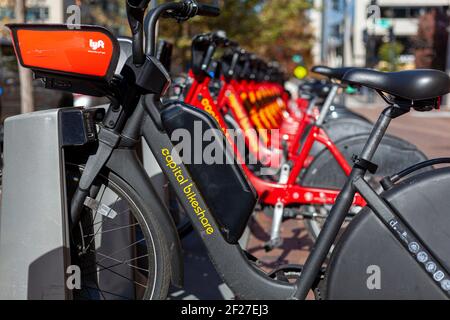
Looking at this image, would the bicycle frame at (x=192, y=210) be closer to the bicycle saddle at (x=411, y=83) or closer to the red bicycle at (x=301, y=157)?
the bicycle saddle at (x=411, y=83)

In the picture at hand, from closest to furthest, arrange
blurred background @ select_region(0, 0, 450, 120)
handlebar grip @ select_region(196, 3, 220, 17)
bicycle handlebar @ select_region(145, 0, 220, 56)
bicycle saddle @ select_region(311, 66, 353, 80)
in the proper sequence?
bicycle handlebar @ select_region(145, 0, 220, 56) < handlebar grip @ select_region(196, 3, 220, 17) < bicycle saddle @ select_region(311, 66, 353, 80) < blurred background @ select_region(0, 0, 450, 120)

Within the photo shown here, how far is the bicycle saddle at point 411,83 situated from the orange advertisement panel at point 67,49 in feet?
3.17

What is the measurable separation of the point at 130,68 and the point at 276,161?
10.3ft

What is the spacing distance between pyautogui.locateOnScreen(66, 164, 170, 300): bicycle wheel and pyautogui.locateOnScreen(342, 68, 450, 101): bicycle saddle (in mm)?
1025

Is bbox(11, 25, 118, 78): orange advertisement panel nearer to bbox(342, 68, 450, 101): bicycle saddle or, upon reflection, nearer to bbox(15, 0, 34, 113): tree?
bbox(342, 68, 450, 101): bicycle saddle

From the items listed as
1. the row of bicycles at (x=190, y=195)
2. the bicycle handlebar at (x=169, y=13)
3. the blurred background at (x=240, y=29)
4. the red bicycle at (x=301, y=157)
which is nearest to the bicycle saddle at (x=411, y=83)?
the row of bicycles at (x=190, y=195)

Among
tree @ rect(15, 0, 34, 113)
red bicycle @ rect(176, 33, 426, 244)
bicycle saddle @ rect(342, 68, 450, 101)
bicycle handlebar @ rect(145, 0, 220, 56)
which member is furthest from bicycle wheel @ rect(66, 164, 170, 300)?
tree @ rect(15, 0, 34, 113)

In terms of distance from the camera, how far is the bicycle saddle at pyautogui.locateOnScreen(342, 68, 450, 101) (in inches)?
88.3

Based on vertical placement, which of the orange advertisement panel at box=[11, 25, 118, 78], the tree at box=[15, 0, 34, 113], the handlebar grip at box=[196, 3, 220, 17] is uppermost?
the handlebar grip at box=[196, 3, 220, 17]

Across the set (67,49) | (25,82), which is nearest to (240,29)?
(25,82)

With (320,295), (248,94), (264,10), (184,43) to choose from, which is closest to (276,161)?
(248,94)

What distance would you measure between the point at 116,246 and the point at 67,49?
976 millimetres

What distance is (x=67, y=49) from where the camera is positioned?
2.34 meters

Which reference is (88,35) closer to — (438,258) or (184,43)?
(438,258)
